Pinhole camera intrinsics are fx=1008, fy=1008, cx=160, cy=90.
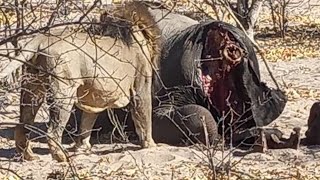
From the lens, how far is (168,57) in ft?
31.6

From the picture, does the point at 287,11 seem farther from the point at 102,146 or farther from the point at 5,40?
the point at 5,40

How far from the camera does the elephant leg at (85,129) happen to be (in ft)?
30.0

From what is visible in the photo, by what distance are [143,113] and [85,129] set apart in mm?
598


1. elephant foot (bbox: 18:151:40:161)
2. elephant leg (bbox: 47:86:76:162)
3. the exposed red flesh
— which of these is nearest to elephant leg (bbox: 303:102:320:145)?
the exposed red flesh

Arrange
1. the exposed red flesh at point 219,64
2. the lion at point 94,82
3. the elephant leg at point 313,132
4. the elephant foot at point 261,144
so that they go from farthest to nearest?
1. the exposed red flesh at point 219,64
2. the elephant leg at point 313,132
3. the elephant foot at point 261,144
4. the lion at point 94,82

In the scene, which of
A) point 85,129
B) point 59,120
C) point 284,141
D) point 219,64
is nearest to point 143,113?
point 85,129

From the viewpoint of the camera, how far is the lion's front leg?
911cm

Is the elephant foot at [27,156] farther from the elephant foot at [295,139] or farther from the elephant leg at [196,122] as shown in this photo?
the elephant foot at [295,139]

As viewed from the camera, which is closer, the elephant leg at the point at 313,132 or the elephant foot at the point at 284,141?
the elephant foot at the point at 284,141

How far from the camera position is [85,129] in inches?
368

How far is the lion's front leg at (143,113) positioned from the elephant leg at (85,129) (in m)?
0.41

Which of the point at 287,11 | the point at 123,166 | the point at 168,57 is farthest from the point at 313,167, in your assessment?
the point at 287,11

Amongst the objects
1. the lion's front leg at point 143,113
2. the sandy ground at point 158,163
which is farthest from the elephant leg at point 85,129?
the lion's front leg at point 143,113

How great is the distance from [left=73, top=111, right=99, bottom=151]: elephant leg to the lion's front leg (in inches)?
16.1
